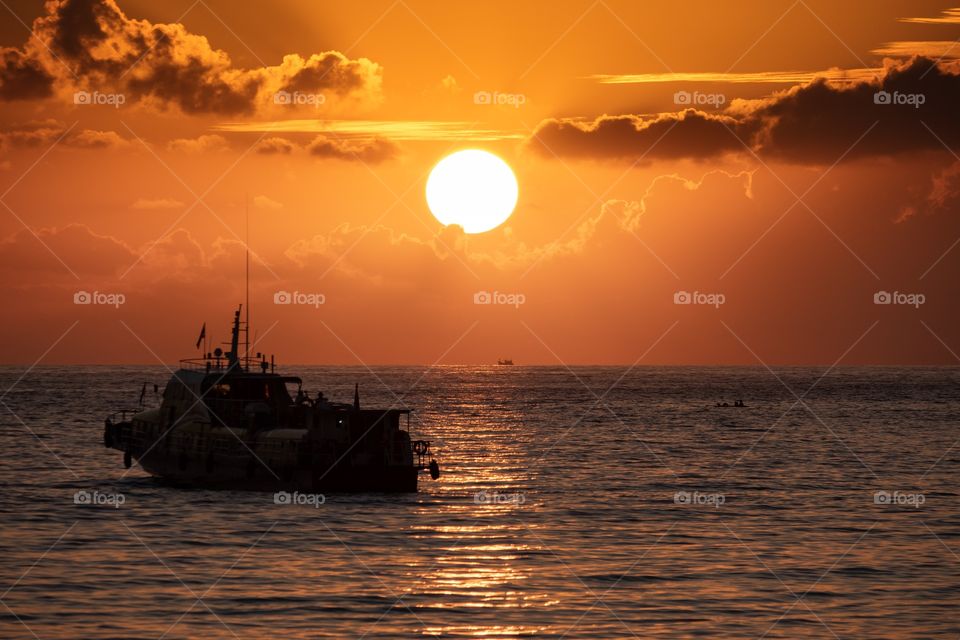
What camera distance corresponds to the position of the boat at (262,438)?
63.6 meters

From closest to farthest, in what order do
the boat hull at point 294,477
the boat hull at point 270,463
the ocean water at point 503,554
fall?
the ocean water at point 503,554, the boat hull at point 270,463, the boat hull at point 294,477

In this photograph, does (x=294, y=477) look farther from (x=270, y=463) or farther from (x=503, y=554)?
(x=503, y=554)

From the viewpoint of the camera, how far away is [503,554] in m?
49.7

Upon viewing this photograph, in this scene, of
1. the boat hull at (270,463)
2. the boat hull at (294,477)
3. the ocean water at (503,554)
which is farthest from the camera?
the boat hull at (294,477)

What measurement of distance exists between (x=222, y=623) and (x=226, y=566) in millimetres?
9528

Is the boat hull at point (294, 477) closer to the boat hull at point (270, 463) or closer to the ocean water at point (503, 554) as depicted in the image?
the boat hull at point (270, 463)

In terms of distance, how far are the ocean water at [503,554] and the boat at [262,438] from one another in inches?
50.0

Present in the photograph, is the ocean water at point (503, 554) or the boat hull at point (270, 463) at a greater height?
the boat hull at point (270, 463)

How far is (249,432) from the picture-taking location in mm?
65688

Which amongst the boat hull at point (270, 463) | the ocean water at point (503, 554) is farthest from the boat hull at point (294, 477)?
the ocean water at point (503, 554)

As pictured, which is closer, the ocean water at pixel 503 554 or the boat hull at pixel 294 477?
the ocean water at pixel 503 554

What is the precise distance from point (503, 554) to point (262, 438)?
19597 millimetres

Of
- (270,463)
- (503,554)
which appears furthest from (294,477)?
(503,554)

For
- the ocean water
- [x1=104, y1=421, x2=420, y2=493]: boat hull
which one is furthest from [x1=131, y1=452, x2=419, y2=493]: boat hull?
the ocean water
